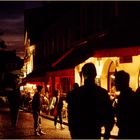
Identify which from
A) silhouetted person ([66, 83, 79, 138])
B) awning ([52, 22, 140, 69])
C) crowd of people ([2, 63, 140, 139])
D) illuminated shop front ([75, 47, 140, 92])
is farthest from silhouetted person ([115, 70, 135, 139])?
illuminated shop front ([75, 47, 140, 92])

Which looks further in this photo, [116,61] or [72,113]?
[116,61]

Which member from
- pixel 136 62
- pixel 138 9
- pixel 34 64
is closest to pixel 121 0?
pixel 138 9

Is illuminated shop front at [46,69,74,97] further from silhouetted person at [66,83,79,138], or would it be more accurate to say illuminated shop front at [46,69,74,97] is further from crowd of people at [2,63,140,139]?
silhouetted person at [66,83,79,138]

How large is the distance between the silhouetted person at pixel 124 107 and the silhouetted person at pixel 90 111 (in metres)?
0.36

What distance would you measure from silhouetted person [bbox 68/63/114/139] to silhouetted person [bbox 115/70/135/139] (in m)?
0.36

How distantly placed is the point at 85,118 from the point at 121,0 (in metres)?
17.2

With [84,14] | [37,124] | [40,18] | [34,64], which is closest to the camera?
[37,124]

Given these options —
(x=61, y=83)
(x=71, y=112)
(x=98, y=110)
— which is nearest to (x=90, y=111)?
(x=98, y=110)

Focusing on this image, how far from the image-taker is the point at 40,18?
5050 centimetres

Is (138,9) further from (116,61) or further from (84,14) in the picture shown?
(84,14)

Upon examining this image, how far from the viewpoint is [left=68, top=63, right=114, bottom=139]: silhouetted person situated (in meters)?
5.51

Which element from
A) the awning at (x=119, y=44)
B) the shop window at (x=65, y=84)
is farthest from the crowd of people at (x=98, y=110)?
the shop window at (x=65, y=84)

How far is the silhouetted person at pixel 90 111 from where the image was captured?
5512 mm

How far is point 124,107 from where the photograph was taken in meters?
5.96
